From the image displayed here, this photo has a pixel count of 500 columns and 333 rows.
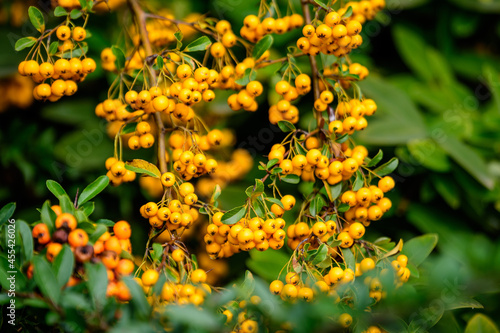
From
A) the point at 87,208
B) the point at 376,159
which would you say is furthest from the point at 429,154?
the point at 87,208

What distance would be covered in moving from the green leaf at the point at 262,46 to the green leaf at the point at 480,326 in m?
0.81

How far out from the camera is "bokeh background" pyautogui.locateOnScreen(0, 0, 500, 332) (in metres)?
1.47

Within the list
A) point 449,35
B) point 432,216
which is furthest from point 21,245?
point 449,35

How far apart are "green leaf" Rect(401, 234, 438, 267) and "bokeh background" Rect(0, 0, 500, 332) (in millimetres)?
246

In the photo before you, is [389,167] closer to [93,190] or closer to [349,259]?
[349,259]

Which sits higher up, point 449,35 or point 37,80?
point 37,80

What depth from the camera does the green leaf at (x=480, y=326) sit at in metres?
1.00

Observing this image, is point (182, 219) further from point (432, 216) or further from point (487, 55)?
point (487, 55)

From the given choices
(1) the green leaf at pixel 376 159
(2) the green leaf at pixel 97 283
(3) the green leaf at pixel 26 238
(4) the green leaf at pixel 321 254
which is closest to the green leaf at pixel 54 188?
(3) the green leaf at pixel 26 238

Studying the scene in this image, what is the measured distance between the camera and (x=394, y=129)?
1481mm

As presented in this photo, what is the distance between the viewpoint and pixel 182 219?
92cm

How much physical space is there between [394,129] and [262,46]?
0.67 metres

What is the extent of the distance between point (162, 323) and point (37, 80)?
26.4 inches

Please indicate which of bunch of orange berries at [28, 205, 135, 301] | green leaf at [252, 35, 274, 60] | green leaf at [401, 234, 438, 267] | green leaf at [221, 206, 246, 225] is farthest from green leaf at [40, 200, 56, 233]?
green leaf at [401, 234, 438, 267]
